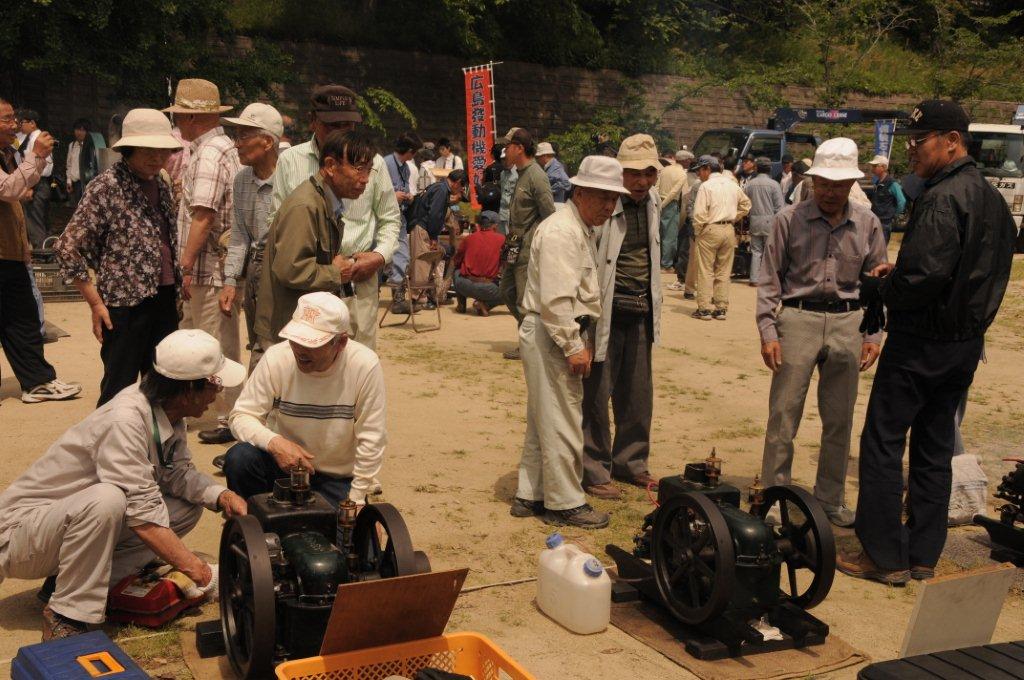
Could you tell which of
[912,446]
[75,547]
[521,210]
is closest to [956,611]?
[912,446]

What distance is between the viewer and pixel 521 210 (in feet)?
29.0

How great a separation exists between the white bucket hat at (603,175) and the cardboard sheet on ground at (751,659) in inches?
84.8

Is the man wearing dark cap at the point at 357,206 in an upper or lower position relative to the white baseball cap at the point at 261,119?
lower

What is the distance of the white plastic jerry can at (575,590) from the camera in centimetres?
454

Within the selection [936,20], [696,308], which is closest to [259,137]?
[696,308]

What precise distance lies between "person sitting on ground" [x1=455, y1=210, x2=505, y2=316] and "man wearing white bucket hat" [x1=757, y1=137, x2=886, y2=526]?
6051 millimetres

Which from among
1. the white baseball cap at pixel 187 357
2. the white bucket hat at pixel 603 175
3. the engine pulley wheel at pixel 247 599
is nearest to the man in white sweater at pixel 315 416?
the white baseball cap at pixel 187 357

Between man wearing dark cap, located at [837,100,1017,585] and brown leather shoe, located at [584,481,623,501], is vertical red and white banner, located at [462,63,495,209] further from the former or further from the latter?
man wearing dark cap, located at [837,100,1017,585]

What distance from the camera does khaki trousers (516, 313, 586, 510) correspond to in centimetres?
562

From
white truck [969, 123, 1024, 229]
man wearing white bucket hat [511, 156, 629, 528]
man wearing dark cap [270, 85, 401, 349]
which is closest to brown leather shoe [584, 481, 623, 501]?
man wearing white bucket hat [511, 156, 629, 528]

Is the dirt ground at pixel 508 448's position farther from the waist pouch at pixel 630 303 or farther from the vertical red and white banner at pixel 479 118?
the vertical red and white banner at pixel 479 118

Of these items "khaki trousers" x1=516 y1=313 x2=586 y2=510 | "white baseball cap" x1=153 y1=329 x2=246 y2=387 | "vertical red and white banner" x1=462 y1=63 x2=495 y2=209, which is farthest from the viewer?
"vertical red and white banner" x1=462 y1=63 x2=495 y2=209

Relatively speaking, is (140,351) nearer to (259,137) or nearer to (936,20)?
(259,137)

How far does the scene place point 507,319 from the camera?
41.0 ft
